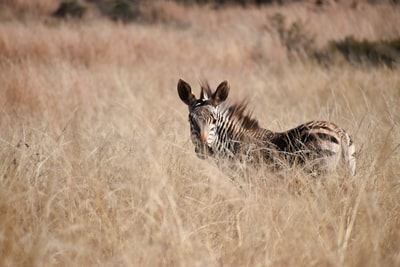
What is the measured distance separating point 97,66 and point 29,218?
21.0 ft

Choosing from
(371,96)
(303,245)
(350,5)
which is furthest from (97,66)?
(350,5)

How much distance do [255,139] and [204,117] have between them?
0.43m

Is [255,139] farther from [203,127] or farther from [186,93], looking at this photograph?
[186,93]

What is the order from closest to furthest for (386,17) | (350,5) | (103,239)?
(103,239), (386,17), (350,5)

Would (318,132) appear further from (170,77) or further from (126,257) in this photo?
(170,77)

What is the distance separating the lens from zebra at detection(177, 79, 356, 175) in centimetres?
385

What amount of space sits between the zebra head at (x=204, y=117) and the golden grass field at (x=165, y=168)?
14cm

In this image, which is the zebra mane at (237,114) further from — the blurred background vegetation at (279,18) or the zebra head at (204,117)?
the blurred background vegetation at (279,18)

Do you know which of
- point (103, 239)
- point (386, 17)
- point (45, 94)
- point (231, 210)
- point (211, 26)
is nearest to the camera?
point (103, 239)

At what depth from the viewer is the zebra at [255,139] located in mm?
3848

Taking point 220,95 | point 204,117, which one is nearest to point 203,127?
point 204,117

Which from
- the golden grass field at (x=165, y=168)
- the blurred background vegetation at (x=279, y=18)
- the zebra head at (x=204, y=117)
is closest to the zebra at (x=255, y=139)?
the zebra head at (x=204, y=117)

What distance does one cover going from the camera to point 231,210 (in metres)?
3.48

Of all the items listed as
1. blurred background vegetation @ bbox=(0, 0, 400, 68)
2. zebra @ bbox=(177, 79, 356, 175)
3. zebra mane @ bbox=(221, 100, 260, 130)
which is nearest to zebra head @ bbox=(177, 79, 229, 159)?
zebra @ bbox=(177, 79, 356, 175)
